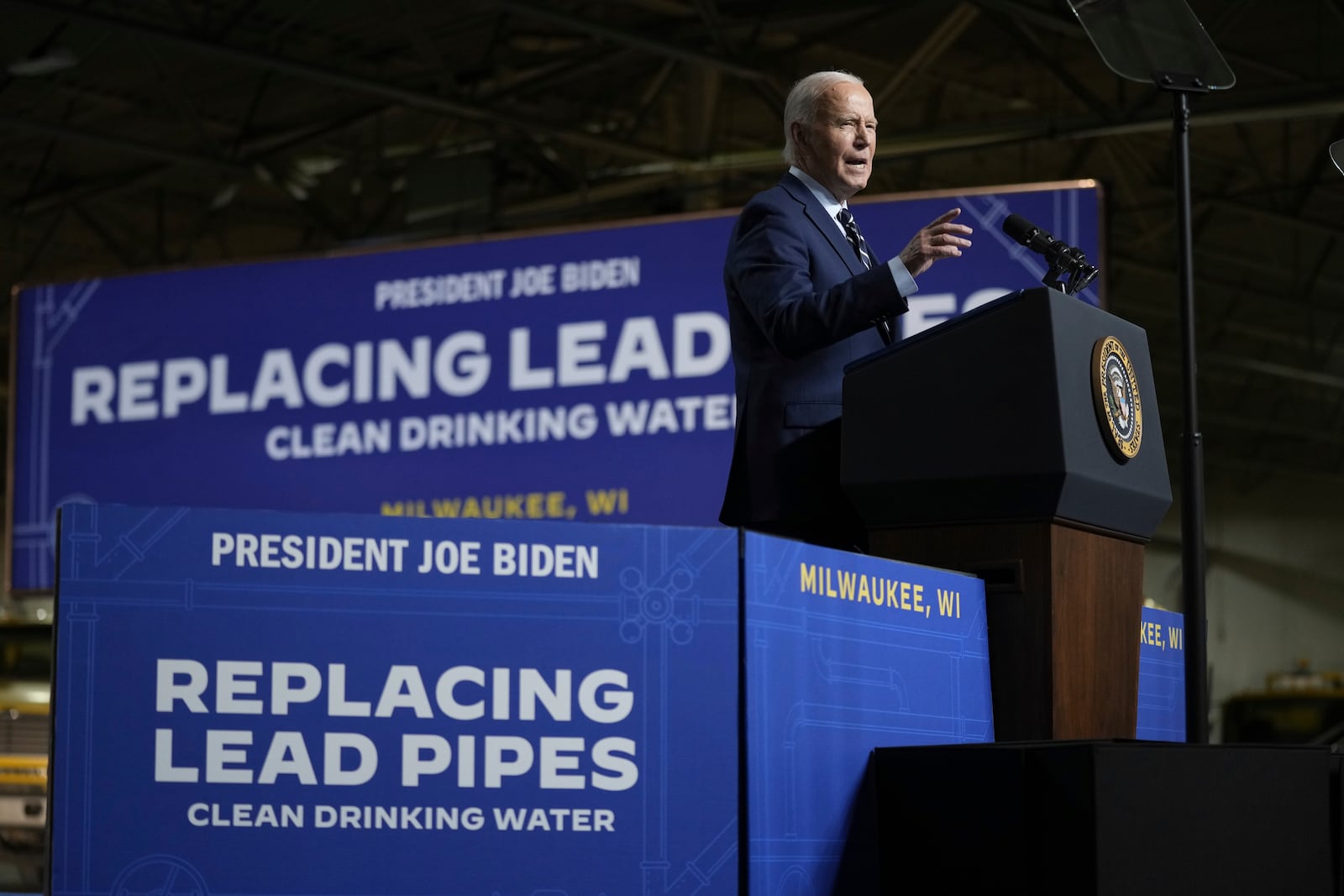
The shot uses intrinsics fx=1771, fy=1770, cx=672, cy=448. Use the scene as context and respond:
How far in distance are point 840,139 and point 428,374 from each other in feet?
14.8

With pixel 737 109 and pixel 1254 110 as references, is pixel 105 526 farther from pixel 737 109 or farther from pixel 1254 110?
pixel 737 109

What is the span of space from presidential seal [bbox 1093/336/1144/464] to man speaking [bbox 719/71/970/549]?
24 centimetres

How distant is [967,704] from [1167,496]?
504 mm

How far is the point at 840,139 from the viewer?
8.05 feet

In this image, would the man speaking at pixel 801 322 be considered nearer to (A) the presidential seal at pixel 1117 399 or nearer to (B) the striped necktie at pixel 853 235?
(B) the striped necktie at pixel 853 235

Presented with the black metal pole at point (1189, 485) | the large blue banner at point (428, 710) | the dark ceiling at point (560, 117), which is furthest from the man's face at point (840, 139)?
the dark ceiling at point (560, 117)

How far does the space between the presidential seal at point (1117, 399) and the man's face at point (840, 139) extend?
0.41 metres

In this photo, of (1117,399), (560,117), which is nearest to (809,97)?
(1117,399)

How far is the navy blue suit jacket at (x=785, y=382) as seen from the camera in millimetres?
2381

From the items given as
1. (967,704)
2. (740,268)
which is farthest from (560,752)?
(740,268)

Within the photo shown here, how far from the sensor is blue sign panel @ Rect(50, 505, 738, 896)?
1.69 metres

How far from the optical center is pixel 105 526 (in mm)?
1718

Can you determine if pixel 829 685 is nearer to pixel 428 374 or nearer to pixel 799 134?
pixel 799 134

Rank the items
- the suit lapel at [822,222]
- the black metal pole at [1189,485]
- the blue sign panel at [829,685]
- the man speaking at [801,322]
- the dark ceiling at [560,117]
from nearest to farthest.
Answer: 1. the blue sign panel at [829,685]
2. the man speaking at [801,322]
3. the suit lapel at [822,222]
4. the black metal pole at [1189,485]
5. the dark ceiling at [560,117]
